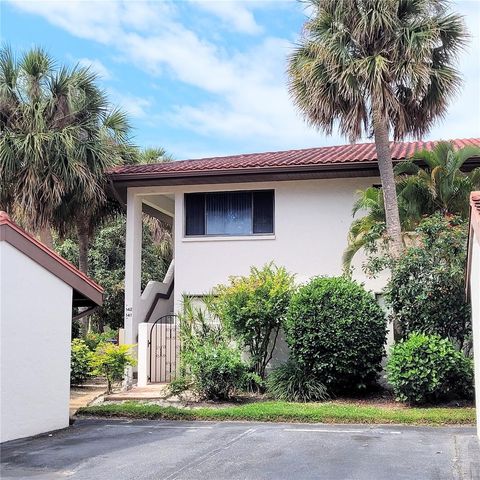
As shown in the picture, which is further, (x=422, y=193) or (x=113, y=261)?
(x=113, y=261)

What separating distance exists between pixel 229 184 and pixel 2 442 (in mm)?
9587

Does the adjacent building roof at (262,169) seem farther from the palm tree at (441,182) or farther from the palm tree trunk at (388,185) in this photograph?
the palm tree trunk at (388,185)

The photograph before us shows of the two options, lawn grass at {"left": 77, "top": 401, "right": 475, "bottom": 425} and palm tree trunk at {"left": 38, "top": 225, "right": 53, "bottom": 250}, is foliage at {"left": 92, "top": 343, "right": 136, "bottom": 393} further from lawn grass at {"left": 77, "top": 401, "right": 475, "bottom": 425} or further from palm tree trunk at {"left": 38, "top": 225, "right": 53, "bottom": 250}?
palm tree trunk at {"left": 38, "top": 225, "right": 53, "bottom": 250}

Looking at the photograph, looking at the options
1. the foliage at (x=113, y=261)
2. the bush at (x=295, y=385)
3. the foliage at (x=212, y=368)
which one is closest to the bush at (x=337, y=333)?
the bush at (x=295, y=385)

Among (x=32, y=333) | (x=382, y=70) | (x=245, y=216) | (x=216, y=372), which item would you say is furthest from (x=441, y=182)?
(x=32, y=333)

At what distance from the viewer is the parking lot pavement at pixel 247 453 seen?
7.67 m

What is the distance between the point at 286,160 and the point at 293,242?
7.35 feet

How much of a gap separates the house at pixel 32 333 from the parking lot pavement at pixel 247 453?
0.39 m

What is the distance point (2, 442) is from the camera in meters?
9.45

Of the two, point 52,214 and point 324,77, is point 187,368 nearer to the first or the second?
point 52,214

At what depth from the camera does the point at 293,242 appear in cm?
1681

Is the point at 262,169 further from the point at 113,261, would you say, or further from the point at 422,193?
the point at 113,261

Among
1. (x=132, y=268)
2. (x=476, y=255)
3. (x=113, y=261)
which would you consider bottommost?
(x=476, y=255)

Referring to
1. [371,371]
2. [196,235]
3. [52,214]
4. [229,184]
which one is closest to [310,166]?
[229,184]
